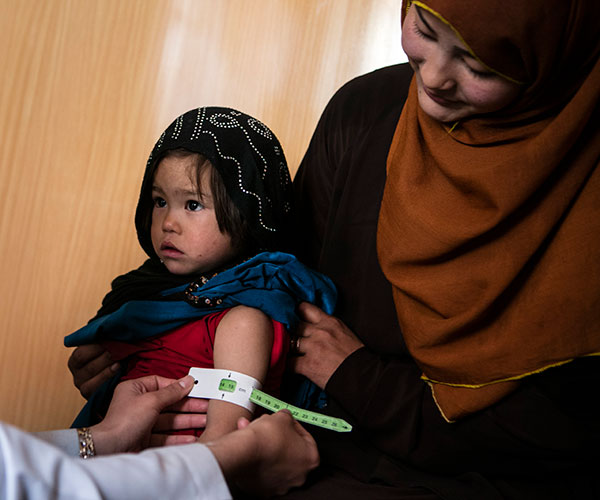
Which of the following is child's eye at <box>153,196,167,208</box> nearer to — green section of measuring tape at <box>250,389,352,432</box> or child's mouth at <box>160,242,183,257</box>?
child's mouth at <box>160,242,183,257</box>

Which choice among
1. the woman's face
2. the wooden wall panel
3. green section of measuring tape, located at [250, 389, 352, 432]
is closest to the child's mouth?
green section of measuring tape, located at [250, 389, 352, 432]

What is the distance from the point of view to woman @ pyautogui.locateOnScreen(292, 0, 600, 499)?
3.84 ft

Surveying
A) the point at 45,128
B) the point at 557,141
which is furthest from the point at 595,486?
the point at 45,128

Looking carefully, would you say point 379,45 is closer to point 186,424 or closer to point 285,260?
point 285,260

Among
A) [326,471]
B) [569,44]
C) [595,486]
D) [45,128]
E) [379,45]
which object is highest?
[379,45]

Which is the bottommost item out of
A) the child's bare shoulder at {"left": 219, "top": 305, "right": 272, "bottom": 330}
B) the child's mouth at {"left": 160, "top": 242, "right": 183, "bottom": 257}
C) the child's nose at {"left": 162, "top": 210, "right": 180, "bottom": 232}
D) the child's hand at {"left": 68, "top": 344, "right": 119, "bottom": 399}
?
the child's hand at {"left": 68, "top": 344, "right": 119, "bottom": 399}

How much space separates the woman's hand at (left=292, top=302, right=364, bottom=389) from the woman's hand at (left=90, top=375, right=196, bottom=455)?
0.87 ft

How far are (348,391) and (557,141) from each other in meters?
0.64

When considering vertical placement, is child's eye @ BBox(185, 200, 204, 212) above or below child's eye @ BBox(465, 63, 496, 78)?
below

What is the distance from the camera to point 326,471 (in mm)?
1325

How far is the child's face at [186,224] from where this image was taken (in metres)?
1.46

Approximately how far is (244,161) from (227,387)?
505 mm

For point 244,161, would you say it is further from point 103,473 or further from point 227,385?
point 103,473

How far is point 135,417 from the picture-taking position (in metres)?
1.26
